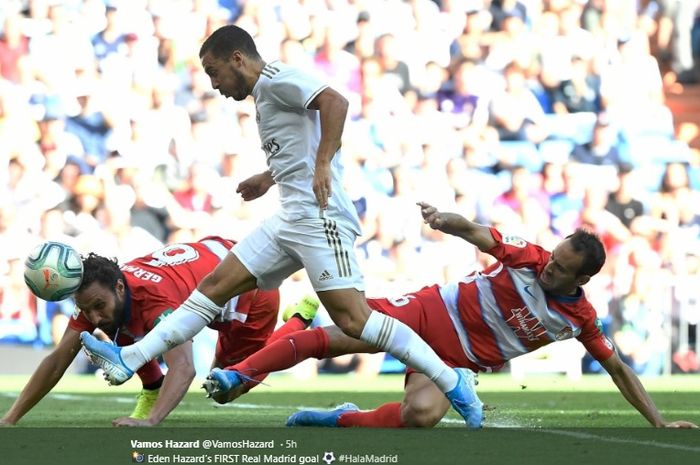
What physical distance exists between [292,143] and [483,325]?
160 centimetres

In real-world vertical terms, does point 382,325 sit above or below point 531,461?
above

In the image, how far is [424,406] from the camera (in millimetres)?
6316

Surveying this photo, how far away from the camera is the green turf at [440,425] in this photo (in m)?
5.09

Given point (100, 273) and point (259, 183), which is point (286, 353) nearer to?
point (259, 183)

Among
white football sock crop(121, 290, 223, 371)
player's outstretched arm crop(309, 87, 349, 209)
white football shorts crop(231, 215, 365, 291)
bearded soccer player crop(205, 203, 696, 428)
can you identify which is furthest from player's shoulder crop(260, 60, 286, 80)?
white football sock crop(121, 290, 223, 371)

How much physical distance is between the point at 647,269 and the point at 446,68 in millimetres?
3167

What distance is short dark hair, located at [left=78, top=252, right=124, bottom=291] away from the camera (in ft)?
21.1

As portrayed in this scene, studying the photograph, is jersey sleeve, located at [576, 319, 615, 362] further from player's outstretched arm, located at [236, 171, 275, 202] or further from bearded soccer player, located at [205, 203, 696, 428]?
player's outstretched arm, located at [236, 171, 275, 202]

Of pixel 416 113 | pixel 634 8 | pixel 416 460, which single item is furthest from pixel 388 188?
pixel 416 460

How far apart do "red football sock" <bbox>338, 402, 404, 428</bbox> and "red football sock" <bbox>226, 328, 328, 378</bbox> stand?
378mm

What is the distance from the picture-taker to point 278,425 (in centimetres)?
681

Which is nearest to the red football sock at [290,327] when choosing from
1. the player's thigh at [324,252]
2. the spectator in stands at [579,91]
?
the player's thigh at [324,252]

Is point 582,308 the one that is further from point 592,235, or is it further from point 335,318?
point 335,318

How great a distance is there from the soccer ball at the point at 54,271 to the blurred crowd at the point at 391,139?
6850mm
